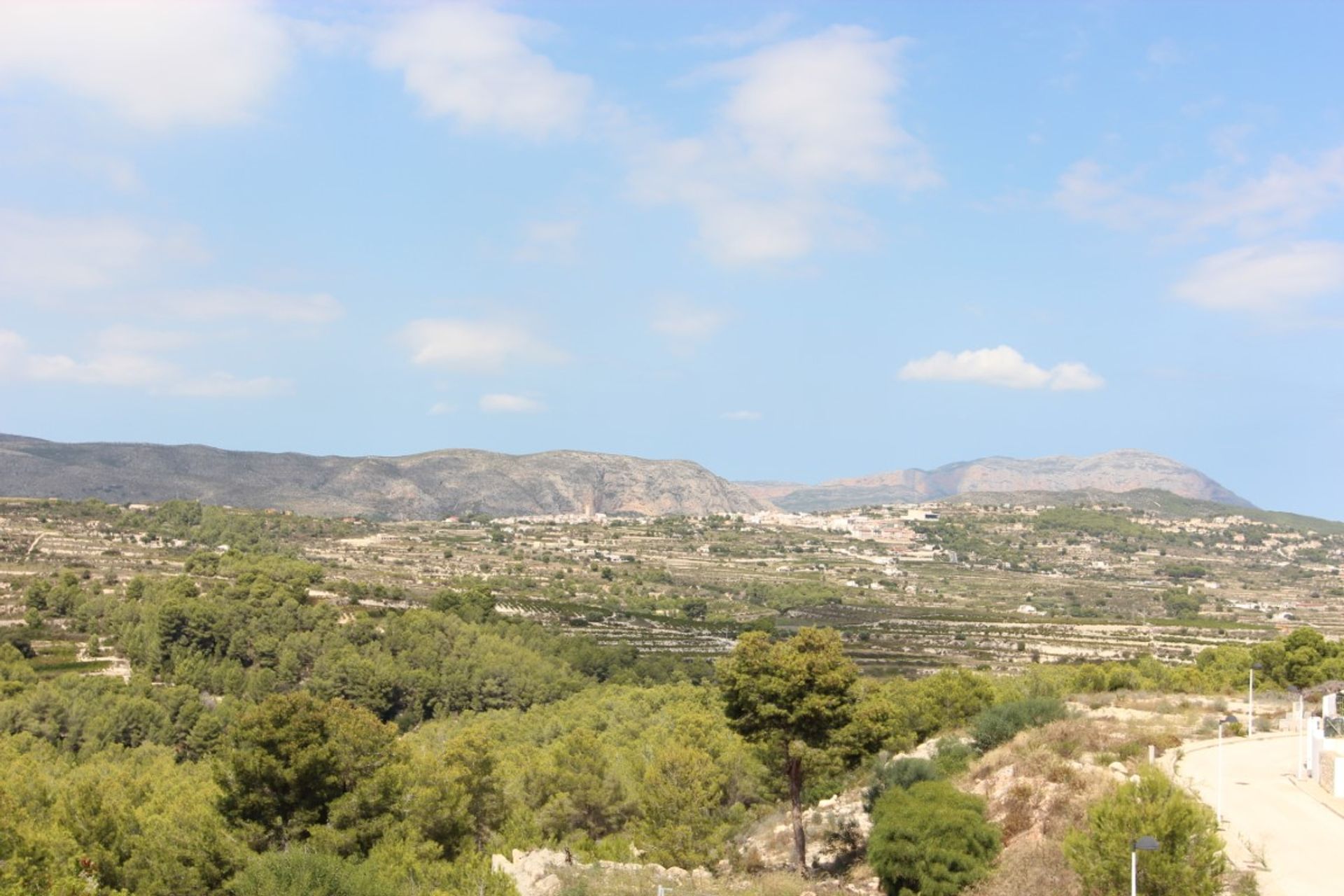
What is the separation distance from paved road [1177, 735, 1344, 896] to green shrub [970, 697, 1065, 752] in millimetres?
3751

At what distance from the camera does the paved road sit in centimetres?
1508

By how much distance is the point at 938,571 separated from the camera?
436ft

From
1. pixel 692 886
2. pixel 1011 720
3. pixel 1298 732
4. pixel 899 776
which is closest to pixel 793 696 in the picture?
pixel 899 776

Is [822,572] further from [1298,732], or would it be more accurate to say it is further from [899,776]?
[899,776]

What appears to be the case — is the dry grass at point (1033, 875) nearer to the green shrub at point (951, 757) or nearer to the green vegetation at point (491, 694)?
the green vegetation at point (491, 694)

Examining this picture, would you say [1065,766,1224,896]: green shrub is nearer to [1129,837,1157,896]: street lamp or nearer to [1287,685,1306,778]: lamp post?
[1129,837,1157,896]: street lamp

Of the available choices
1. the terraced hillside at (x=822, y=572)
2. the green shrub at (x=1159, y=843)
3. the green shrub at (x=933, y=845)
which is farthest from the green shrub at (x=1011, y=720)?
the terraced hillside at (x=822, y=572)

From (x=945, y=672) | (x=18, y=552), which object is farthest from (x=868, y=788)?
(x=18, y=552)

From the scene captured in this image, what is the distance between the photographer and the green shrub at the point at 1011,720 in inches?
1038

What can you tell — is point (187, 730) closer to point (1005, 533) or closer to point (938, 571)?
point (938, 571)

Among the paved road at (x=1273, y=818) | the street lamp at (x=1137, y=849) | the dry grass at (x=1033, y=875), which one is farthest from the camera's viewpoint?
the dry grass at (x=1033, y=875)

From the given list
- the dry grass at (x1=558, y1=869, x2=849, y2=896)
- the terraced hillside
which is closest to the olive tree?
the dry grass at (x1=558, y1=869, x2=849, y2=896)

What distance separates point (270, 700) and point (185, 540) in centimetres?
8643

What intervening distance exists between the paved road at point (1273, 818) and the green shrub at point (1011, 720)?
3.75m
